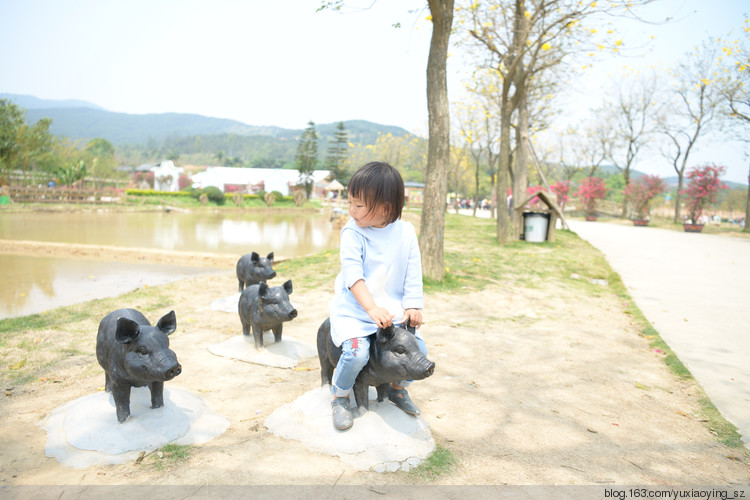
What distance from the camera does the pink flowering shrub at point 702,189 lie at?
26.8m

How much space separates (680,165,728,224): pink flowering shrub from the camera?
2683 centimetres

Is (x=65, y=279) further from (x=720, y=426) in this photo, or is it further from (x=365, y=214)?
(x=720, y=426)

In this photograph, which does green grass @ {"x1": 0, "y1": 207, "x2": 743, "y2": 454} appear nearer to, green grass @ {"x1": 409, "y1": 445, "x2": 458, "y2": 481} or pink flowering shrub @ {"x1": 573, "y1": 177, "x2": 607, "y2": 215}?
green grass @ {"x1": 409, "y1": 445, "x2": 458, "y2": 481}

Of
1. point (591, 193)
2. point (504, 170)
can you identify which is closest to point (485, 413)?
point (504, 170)

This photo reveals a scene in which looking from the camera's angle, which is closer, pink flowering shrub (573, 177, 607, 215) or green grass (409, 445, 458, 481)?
green grass (409, 445, 458, 481)

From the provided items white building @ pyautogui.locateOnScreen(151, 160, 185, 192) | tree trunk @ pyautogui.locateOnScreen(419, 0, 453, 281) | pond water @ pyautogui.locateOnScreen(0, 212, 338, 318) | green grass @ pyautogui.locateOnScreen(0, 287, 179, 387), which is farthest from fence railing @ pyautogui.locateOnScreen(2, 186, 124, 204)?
tree trunk @ pyautogui.locateOnScreen(419, 0, 453, 281)

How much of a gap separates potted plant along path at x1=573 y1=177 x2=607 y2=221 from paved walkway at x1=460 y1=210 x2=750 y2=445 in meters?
23.6

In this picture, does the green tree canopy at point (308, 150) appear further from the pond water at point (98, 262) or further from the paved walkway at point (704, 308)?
the paved walkway at point (704, 308)

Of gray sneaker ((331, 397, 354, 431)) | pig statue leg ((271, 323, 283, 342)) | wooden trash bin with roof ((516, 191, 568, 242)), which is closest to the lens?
gray sneaker ((331, 397, 354, 431))

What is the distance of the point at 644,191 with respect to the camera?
113 ft

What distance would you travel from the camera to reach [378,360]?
9.42 feet

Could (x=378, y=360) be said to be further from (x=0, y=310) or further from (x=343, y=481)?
(x=0, y=310)

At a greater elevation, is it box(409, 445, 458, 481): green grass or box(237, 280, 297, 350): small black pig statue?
box(237, 280, 297, 350): small black pig statue

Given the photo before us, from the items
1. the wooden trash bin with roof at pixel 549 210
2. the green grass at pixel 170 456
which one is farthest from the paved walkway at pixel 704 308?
the green grass at pixel 170 456
